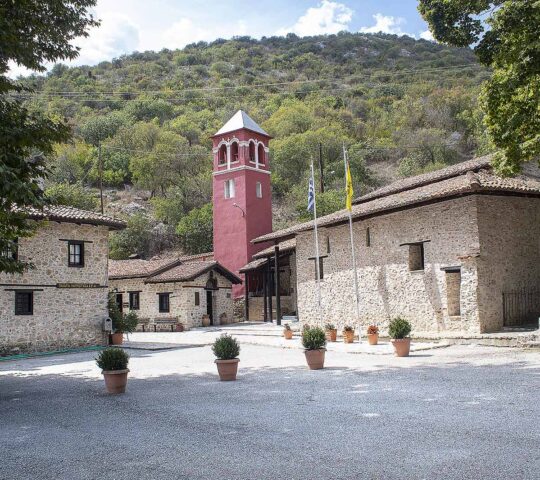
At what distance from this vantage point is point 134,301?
3209 cm

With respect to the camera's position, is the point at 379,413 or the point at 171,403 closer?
the point at 379,413

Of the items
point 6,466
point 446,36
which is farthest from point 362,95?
point 6,466

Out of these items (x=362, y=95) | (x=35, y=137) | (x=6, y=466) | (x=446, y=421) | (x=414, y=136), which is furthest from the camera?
(x=362, y=95)

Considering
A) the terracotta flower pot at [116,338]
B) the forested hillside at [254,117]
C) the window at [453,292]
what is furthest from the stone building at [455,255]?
the forested hillside at [254,117]

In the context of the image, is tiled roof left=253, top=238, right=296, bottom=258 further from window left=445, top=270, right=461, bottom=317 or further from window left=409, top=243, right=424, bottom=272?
window left=445, top=270, right=461, bottom=317

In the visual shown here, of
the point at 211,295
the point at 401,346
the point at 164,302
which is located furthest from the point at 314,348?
the point at 211,295

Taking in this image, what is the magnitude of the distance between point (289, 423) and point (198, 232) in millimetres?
42220

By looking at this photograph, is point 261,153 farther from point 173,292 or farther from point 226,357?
point 226,357

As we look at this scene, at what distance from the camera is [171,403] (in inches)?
353

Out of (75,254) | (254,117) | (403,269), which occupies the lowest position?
(403,269)

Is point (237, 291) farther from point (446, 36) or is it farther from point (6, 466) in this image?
point (6, 466)

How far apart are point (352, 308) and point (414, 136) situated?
42635mm

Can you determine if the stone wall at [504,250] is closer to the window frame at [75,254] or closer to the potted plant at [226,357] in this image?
the potted plant at [226,357]

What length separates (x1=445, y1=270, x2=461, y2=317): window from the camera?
18172 millimetres
